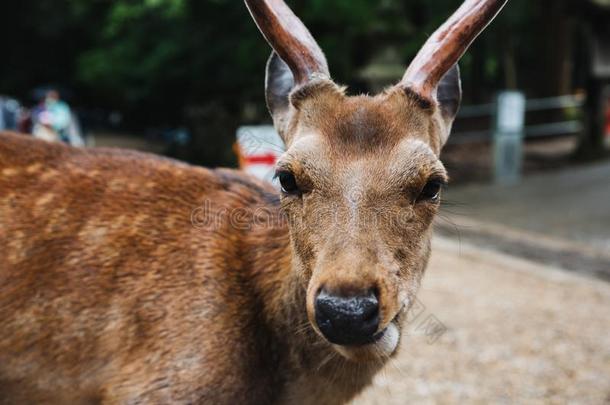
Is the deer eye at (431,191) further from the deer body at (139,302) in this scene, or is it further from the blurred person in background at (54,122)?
the blurred person in background at (54,122)

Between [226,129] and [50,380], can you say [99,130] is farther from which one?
[50,380]

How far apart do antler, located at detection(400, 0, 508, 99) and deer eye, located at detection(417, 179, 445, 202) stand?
43 centimetres

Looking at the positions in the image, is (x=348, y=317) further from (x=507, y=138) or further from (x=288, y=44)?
(x=507, y=138)

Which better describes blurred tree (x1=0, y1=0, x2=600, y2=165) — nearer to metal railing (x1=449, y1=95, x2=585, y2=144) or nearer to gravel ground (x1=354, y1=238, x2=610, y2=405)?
metal railing (x1=449, y1=95, x2=585, y2=144)

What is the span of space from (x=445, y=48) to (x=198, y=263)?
4.87 feet

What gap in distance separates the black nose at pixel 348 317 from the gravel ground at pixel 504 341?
5.87 feet

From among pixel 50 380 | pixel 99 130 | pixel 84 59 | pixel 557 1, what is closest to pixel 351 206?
pixel 50 380

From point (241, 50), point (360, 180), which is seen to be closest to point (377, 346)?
point (360, 180)

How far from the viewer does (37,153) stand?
11.6 ft

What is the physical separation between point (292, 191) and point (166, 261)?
76 cm

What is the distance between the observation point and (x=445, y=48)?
3.08 m

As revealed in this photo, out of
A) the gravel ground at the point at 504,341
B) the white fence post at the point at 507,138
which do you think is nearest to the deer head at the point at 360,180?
the gravel ground at the point at 504,341

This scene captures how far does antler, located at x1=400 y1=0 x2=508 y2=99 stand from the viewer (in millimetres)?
3074

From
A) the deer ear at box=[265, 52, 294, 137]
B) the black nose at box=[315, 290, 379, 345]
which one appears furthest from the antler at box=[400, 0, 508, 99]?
the black nose at box=[315, 290, 379, 345]
